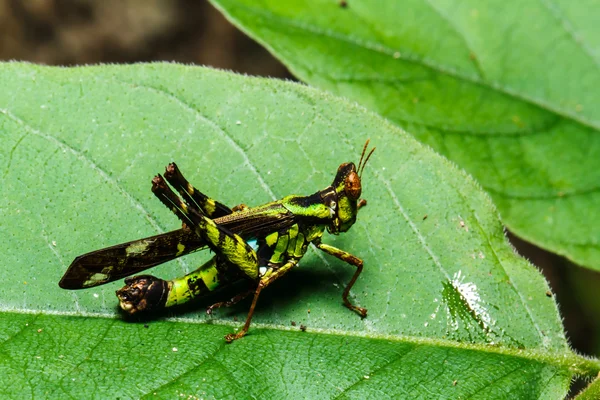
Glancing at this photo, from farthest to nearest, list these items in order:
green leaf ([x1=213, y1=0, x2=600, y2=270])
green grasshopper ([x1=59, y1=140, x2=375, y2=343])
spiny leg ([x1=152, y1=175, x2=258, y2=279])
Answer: green leaf ([x1=213, y1=0, x2=600, y2=270]) < spiny leg ([x1=152, y1=175, x2=258, y2=279]) < green grasshopper ([x1=59, y1=140, x2=375, y2=343])

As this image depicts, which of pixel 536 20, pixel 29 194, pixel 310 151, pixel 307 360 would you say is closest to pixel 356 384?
pixel 307 360

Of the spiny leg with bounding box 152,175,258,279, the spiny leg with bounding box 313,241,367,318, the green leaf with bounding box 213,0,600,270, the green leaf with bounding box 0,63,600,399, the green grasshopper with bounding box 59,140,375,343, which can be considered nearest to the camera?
the green leaf with bounding box 0,63,600,399

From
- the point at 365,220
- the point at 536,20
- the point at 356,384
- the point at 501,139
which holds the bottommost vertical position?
the point at 356,384

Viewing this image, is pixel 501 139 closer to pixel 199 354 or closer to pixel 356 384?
pixel 356 384

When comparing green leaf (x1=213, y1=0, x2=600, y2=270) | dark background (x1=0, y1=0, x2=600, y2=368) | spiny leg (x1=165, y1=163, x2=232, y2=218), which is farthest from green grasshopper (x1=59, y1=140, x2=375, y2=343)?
dark background (x1=0, y1=0, x2=600, y2=368)

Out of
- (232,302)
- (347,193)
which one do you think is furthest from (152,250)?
(347,193)

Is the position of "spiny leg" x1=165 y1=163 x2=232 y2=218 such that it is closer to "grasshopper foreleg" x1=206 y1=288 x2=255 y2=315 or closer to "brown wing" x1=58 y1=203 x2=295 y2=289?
"brown wing" x1=58 y1=203 x2=295 y2=289
